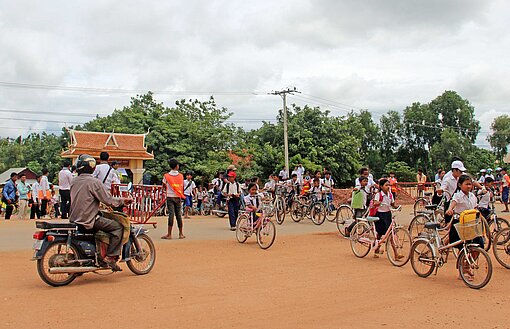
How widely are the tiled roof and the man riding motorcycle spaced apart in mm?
24144

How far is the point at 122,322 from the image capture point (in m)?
5.58

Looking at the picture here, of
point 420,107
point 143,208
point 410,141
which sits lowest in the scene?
point 143,208

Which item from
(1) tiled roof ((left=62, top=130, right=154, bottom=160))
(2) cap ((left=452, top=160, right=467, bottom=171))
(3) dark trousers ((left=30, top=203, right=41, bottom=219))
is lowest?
(3) dark trousers ((left=30, top=203, right=41, bottom=219))

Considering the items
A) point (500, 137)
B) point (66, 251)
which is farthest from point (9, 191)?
point (500, 137)

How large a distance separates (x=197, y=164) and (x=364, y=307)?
26.0 meters

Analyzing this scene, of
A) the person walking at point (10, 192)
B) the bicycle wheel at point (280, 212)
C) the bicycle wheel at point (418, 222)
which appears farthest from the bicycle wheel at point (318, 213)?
the person walking at point (10, 192)

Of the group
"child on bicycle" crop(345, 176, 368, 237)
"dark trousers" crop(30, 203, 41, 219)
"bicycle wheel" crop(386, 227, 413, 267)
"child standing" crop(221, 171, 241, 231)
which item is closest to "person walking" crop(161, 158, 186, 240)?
"child standing" crop(221, 171, 241, 231)

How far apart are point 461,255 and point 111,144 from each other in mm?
27362

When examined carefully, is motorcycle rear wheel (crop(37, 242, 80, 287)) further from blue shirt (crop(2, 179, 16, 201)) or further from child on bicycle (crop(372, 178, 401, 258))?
blue shirt (crop(2, 179, 16, 201))

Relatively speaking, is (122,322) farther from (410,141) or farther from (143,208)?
(410,141)

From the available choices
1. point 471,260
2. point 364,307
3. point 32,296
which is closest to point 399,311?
point 364,307

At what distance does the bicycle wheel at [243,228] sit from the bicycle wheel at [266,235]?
0.53 meters

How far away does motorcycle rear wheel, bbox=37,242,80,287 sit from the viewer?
709cm

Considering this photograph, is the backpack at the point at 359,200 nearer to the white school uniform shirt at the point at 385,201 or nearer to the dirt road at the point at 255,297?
the white school uniform shirt at the point at 385,201
